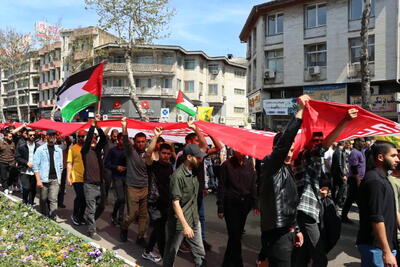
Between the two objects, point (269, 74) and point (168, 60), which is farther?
point (168, 60)

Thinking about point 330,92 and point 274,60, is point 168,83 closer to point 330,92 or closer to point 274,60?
point 274,60

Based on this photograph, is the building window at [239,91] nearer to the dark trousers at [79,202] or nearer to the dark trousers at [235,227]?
the dark trousers at [79,202]

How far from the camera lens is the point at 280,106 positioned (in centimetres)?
2375

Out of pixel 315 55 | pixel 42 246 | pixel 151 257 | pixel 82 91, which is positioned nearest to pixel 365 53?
pixel 315 55

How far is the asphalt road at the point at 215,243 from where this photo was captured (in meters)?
5.52

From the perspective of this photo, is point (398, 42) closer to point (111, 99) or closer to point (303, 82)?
point (303, 82)

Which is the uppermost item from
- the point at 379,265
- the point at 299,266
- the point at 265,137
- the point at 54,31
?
the point at 54,31

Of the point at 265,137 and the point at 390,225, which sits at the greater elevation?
the point at 265,137

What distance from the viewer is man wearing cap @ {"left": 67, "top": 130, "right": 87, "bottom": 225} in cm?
718

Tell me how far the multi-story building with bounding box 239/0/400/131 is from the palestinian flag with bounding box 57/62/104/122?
57.3 feet

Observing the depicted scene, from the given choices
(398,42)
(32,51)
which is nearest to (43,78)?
(32,51)

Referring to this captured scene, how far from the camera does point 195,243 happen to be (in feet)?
14.3

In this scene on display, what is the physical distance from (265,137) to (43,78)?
59.8 meters

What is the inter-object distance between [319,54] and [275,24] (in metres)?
3.96
